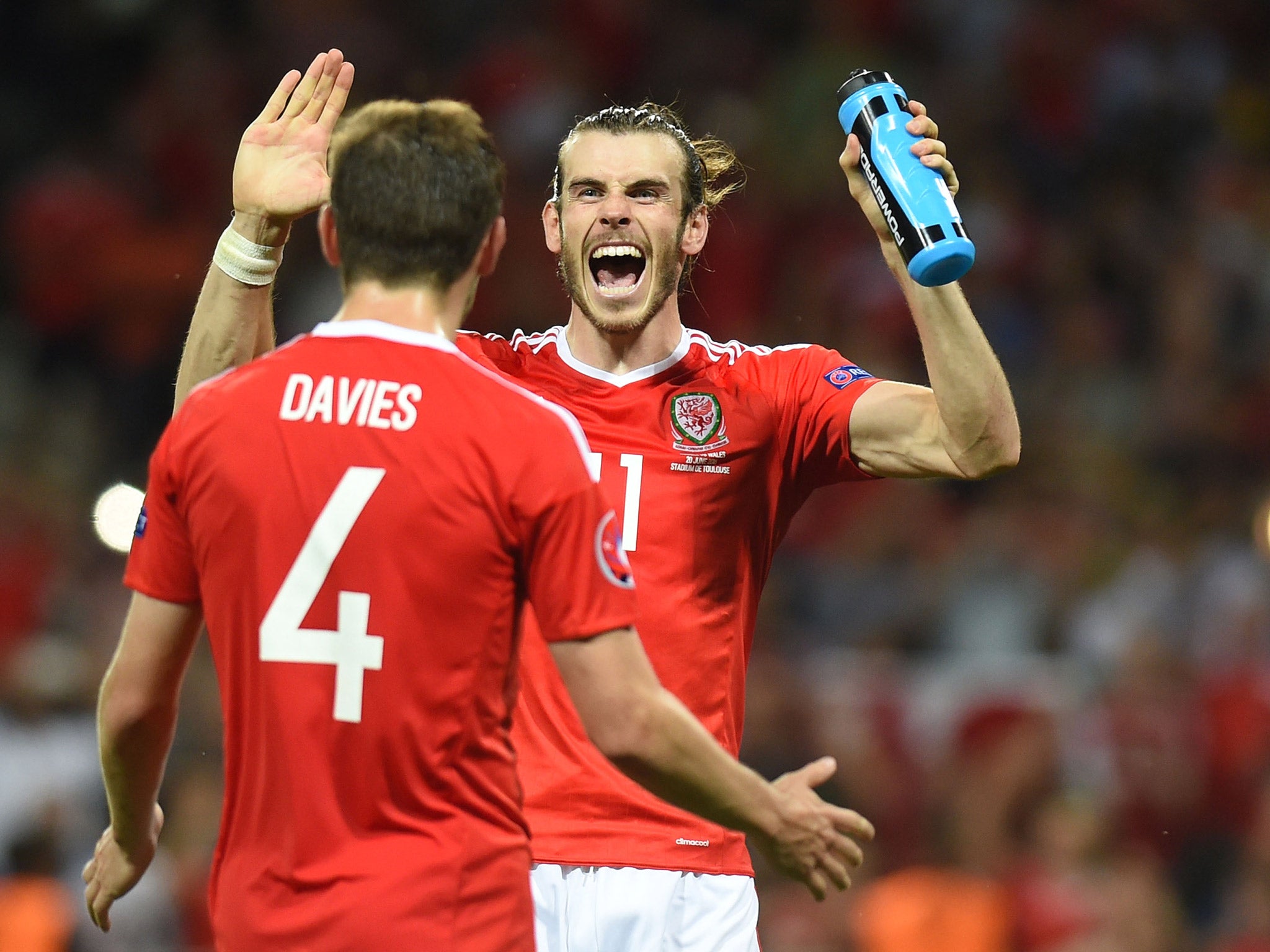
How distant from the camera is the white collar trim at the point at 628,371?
4.13 m

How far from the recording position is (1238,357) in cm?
942

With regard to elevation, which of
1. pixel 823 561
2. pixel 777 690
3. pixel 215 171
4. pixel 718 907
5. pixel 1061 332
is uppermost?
pixel 215 171

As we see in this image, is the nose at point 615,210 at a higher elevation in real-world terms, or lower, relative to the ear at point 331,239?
higher

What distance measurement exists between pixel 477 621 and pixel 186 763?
5141 millimetres

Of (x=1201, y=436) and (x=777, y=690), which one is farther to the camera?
(x=1201, y=436)

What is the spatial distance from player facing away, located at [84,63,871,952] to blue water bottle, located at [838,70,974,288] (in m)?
1.07

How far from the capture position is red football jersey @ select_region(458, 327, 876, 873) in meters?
3.81

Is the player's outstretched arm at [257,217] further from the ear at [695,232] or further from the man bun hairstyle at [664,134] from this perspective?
the ear at [695,232]

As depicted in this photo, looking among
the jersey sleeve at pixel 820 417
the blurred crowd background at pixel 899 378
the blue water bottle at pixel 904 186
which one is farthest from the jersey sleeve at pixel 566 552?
the blurred crowd background at pixel 899 378

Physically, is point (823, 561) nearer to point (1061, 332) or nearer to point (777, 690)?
point (777, 690)

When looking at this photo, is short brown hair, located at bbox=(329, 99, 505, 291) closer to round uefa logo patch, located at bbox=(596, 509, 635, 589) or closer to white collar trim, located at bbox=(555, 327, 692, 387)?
round uefa logo patch, located at bbox=(596, 509, 635, 589)

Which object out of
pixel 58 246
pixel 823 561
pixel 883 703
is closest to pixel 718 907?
pixel 883 703

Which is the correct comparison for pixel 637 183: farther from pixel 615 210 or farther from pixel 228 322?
pixel 228 322

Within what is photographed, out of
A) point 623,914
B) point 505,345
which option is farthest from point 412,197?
point 623,914
